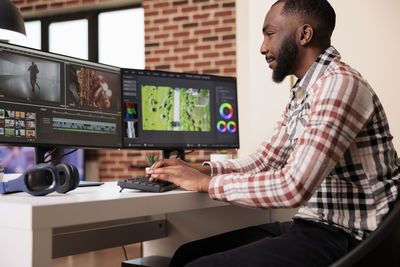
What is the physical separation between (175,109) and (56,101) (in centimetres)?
56

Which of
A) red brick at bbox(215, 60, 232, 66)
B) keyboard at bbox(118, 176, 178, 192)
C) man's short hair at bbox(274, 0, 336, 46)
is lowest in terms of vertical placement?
keyboard at bbox(118, 176, 178, 192)

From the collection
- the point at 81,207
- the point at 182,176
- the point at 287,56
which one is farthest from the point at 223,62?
the point at 81,207

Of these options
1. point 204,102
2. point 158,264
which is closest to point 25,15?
point 204,102

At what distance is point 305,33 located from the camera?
1.46 meters

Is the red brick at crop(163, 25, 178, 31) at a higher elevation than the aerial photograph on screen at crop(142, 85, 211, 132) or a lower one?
higher

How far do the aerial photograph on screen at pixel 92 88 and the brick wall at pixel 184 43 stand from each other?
8.57 feet

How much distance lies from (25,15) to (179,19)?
2102mm

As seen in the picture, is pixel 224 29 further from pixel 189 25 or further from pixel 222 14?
pixel 189 25

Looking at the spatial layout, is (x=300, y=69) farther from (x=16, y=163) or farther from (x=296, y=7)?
(x=16, y=163)

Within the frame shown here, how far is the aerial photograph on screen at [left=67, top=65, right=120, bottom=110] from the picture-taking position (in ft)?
5.98

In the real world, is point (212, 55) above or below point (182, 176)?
above

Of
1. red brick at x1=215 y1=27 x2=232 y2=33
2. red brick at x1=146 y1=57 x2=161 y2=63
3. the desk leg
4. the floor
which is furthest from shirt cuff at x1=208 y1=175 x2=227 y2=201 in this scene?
red brick at x1=146 y1=57 x2=161 y2=63

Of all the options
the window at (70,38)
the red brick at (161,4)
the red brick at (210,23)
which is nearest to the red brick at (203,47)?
the red brick at (210,23)

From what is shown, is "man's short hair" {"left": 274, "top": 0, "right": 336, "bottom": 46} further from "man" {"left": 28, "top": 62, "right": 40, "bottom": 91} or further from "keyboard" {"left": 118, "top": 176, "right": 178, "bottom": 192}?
"man" {"left": 28, "top": 62, "right": 40, "bottom": 91}
